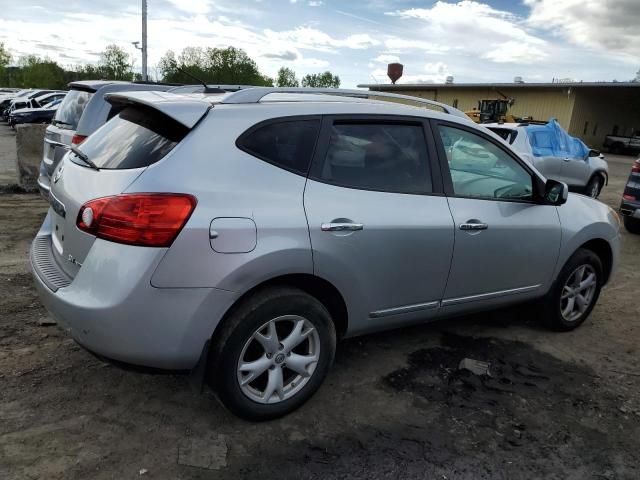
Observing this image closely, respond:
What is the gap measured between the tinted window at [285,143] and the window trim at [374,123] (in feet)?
→ 0.15

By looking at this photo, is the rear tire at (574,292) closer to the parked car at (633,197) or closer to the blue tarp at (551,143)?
the parked car at (633,197)

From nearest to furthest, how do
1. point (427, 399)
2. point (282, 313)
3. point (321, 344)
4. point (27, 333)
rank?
point (282, 313)
point (321, 344)
point (427, 399)
point (27, 333)

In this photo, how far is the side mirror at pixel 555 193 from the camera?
153 inches

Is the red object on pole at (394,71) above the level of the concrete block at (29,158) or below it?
above

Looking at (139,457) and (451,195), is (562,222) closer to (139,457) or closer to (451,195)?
(451,195)

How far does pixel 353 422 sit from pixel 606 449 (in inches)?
54.4

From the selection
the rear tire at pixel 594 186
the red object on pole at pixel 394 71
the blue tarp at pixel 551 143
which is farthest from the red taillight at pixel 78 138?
the red object on pole at pixel 394 71

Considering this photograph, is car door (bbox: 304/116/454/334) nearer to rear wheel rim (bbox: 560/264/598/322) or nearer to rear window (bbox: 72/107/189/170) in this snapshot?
rear window (bbox: 72/107/189/170)

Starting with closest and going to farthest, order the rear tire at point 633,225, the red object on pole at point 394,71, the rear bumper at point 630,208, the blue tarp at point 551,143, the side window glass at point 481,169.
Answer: the side window glass at point 481,169 < the rear bumper at point 630,208 < the rear tire at point 633,225 < the blue tarp at point 551,143 < the red object on pole at point 394,71

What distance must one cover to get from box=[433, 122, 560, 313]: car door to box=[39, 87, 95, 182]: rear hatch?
4839 mm

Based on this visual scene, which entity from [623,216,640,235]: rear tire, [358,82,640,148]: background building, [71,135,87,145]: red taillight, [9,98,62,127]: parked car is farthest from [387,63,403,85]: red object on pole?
[71,135,87,145]: red taillight

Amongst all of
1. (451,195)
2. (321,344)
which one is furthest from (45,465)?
(451,195)

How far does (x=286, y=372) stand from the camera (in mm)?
2986

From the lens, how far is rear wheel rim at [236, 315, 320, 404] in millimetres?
2746
